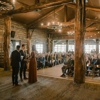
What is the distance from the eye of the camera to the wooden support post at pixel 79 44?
4527mm

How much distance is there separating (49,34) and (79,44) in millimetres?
10363

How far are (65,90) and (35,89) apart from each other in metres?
0.93

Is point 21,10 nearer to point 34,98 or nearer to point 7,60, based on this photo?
point 7,60

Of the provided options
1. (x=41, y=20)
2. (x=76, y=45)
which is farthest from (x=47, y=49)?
(x=76, y=45)

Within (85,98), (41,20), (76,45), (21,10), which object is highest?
(41,20)

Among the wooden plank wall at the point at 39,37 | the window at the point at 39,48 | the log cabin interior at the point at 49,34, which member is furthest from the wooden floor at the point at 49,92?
the window at the point at 39,48

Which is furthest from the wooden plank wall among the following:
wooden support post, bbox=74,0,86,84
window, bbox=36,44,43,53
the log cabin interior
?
wooden support post, bbox=74,0,86,84

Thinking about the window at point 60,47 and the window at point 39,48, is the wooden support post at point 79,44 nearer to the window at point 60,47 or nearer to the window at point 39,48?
the window at point 39,48

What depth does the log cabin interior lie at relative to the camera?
4.02 metres

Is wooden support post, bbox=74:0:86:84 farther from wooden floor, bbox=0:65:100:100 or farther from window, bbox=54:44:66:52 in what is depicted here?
window, bbox=54:44:66:52

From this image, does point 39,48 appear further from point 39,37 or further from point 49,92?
point 49,92

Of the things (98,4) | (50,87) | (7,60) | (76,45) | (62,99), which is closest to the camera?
(62,99)

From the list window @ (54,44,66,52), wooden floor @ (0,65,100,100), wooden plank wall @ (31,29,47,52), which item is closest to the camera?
wooden floor @ (0,65,100,100)

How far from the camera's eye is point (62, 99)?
10.4 ft
